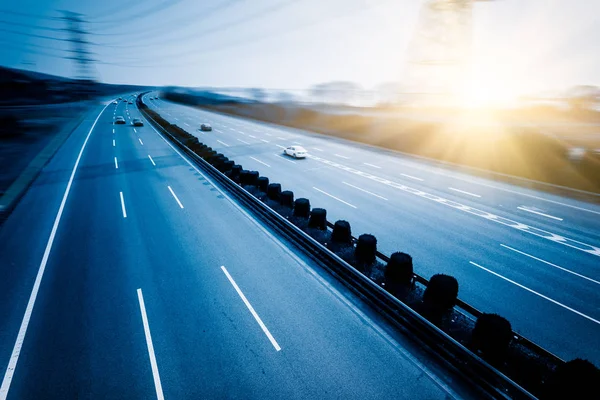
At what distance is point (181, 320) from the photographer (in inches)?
296

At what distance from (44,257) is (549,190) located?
2816 cm

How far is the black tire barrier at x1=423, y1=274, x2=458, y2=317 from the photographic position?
281 inches

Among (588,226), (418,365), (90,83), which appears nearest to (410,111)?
(588,226)

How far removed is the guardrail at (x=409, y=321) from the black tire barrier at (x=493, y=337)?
50 cm

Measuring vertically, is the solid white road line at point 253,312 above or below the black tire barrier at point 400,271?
below

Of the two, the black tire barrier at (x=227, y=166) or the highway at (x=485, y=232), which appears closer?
the highway at (x=485, y=232)

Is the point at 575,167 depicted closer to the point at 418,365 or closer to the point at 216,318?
the point at 418,365

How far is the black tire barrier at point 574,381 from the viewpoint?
4.82m

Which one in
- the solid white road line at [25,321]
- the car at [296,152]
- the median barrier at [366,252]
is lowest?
the solid white road line at [25,321]

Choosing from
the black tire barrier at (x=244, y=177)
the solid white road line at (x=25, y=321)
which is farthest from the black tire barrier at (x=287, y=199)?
the solid white road line at (x=25, y=321)

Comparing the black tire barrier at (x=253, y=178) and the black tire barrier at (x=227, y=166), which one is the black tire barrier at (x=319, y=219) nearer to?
the black tire barrier at (x=253, y=178)

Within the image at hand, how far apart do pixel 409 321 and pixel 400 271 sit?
1.52 metres

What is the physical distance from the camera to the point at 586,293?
893cm

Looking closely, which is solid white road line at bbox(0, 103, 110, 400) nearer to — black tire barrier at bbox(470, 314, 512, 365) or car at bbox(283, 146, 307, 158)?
black tire barrier at bbox(470, 314, 512, 365)
